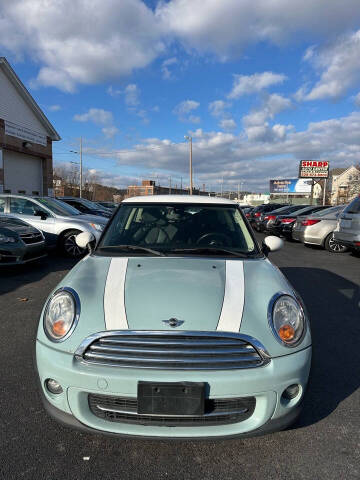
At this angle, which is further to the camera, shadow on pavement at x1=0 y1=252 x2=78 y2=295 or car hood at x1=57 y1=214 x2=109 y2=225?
car hood at x1=57 y1=214 x2=109 y2=225

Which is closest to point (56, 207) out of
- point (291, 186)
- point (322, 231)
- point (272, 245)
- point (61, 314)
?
point (272, 245)

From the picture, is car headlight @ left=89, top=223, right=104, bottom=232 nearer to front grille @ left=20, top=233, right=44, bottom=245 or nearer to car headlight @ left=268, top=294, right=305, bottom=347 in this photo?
front grille @ left=20, top=233, right=44, bottom=245

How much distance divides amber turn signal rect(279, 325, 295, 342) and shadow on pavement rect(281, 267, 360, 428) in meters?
0.34

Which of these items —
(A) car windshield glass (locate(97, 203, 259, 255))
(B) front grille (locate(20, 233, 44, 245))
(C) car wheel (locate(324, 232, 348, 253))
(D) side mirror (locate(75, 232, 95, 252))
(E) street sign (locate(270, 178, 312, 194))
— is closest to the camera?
(A) car windshield glass (locate(97, 203, 259, 255))

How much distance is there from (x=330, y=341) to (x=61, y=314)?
294 centimetres

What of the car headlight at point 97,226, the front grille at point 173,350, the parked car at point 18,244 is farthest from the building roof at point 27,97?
the front grille at point 173,350

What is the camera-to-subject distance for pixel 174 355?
1875mm

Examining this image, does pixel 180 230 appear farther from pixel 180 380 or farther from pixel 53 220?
pixel 53 220

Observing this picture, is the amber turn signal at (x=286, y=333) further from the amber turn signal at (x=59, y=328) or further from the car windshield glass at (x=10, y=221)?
the car windshield glass at (x=10, y=221)

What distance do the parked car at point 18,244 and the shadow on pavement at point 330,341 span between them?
5306 millimetres

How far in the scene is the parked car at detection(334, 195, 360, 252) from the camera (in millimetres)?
8227

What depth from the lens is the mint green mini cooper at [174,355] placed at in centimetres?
182

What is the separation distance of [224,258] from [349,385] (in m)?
1.50

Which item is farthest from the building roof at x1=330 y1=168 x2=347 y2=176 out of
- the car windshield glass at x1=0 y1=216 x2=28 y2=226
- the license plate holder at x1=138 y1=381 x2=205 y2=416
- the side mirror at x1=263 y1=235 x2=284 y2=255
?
the license plate holder at x1=138 y1=381 x2=205 y2=416
